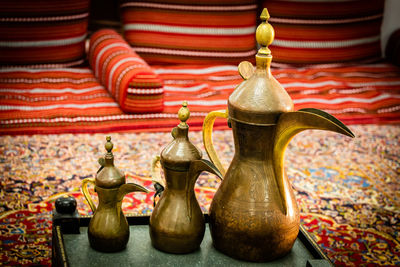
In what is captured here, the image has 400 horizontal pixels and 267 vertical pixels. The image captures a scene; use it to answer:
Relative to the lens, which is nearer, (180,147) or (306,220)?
(180,147)

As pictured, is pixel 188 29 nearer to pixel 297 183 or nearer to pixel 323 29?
pixel 323 29

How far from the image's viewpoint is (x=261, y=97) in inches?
33.4

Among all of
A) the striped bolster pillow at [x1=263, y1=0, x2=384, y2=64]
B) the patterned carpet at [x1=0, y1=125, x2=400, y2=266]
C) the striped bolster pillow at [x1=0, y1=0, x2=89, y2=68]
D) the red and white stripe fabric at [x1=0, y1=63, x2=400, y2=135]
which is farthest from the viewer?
the striped bolster pillow at [x1=263, y1=0, x2=384, y2=64]

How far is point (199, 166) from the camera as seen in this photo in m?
0.88

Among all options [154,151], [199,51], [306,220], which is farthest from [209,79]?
[306,220]

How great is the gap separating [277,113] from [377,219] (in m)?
0.75

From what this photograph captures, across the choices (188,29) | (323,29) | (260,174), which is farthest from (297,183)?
(323,29)

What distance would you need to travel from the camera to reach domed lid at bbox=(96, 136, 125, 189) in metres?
0.92

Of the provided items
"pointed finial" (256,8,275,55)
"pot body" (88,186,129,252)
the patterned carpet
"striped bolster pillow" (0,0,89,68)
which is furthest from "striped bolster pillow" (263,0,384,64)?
"pot body" (88,186,129,252)

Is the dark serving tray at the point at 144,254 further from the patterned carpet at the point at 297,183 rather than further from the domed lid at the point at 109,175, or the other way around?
the patterned carpet at the point at 297,183

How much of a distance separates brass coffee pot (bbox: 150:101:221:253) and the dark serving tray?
0.02 meters

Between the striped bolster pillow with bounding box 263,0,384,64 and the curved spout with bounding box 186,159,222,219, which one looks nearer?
the curved spout with bounding box 186,159,222,219

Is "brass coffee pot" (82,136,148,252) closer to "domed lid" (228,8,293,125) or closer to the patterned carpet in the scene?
"domed lid" (228,8,293,125)

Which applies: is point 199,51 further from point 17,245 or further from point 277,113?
point 277,113
